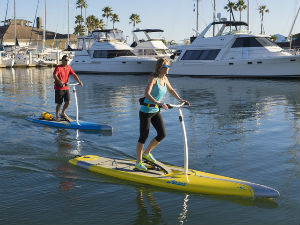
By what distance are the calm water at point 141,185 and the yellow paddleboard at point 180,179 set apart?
0.41 ft

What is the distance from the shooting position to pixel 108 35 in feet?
137

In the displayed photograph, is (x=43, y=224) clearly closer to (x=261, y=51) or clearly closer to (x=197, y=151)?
(x=197, y=151)

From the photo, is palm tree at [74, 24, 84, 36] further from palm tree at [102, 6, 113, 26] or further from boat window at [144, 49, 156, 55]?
boat window at [144, 49, 156, 55]

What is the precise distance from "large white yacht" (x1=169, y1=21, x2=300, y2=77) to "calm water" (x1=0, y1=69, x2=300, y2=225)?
16.9m

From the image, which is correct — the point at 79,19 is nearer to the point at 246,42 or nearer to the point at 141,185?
the point at 246,42

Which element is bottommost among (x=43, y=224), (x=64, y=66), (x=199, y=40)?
(x=43, y=224)

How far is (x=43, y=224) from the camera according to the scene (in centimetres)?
465

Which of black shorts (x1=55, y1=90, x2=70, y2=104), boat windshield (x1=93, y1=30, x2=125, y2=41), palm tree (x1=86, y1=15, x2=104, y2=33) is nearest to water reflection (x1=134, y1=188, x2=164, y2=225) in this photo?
Result: black shorts (x1=55, y1=90, x2=70, y2=104)

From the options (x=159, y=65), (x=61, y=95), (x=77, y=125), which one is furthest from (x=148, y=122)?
A: (x=61, y=95)

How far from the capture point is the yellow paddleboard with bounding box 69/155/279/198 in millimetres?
5453

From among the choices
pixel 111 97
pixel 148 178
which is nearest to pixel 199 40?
pixel 111 97

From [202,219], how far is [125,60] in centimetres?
3424

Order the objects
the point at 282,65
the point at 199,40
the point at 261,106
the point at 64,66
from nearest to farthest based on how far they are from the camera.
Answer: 1. the point at 64,66
2. the point at 261,106
3. the point at 282,65
4. the point at 199,40


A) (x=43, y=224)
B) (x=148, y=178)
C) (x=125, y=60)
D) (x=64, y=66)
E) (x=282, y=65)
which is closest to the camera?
(x=43, y=224)
